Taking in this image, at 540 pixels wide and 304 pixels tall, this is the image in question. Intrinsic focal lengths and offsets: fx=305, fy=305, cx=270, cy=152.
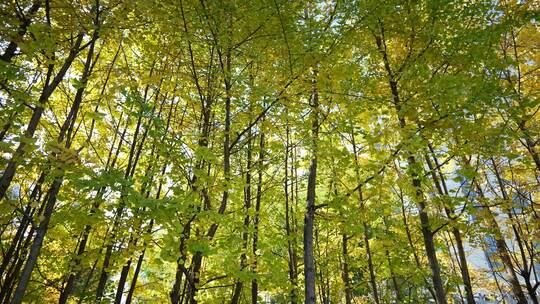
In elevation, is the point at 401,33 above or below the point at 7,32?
above

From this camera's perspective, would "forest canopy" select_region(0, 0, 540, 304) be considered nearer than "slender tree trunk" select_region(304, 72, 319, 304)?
Yes

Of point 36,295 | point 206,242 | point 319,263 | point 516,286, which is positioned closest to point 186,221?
point 206,242

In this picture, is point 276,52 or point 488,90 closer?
point 488,90

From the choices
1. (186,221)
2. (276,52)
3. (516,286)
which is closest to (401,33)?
(276,52)

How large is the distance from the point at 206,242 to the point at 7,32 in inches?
84.7

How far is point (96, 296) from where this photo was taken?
432 centimetres

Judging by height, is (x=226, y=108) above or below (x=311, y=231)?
above

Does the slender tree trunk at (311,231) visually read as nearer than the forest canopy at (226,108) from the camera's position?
No

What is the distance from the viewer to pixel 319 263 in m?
7.82

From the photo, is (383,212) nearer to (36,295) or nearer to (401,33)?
(401,33)

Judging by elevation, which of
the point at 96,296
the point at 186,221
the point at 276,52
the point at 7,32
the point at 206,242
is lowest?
the point at 96,296

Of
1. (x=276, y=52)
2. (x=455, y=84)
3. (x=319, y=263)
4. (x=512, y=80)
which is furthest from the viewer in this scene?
(x=319, y=263)

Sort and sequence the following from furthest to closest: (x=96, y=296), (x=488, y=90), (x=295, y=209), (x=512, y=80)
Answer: (x=295, y=209), (x=512, y=80), (x=96, y=296), (x=488, y=90)

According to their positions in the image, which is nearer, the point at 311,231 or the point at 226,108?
the point at 226,108
